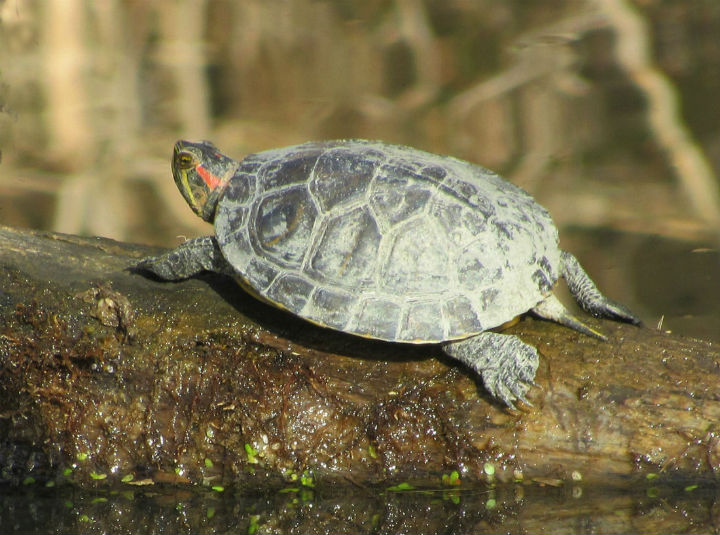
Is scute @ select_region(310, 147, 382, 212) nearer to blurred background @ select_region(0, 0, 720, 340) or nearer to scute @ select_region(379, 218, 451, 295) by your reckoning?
scute @ select_region(379, 218, 451, 295)

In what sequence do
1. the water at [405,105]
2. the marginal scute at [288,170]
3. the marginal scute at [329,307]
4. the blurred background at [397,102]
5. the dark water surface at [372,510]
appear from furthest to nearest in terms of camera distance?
1. the blurred background at [397,102]
2. the water at [405,105]
3. the marginal scute at [288,170]
4. the marginal scute at [329,307]
5. the dark water surface at [372,510]

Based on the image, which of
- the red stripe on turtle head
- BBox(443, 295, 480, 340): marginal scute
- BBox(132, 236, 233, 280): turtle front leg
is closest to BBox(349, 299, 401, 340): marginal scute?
BBox(443, 295, 480, 340): marginal scute

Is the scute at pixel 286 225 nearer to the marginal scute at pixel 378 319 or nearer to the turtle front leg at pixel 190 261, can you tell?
the turtle front leg at pixel 190 261

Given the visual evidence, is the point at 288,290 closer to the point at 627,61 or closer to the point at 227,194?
the point at 227,194

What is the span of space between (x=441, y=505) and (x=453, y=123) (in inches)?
309

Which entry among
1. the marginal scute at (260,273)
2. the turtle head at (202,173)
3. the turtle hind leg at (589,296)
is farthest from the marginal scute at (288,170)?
the turtle hind leg at (589,296)

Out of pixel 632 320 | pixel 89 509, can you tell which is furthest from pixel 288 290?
pixel 632 320

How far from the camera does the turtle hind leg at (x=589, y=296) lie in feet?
14.2

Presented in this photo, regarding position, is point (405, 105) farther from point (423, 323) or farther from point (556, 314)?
point (423, 323)

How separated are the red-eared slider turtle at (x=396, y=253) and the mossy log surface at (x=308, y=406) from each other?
242 millimetres

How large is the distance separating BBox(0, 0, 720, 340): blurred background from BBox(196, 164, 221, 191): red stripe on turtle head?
412cm

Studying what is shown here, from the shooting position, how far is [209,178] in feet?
15.2

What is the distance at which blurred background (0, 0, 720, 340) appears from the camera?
884 centimetres

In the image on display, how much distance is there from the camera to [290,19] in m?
12.3
